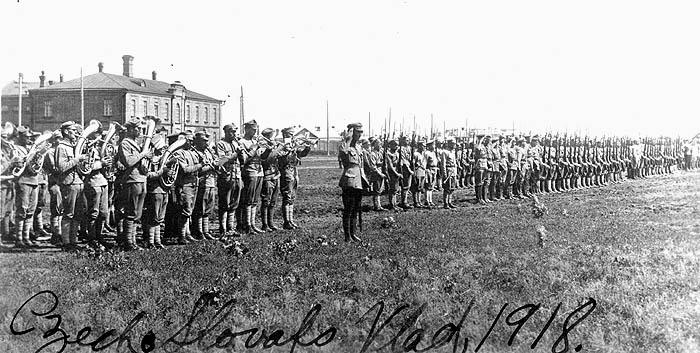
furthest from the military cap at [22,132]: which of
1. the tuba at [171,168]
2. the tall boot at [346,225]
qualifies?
the tall boot at [346,225]

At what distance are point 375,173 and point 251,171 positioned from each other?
3872 millimetres

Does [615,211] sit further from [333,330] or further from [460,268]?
[333,330]

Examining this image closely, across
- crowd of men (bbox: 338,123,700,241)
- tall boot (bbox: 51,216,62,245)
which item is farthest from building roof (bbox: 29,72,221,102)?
crowd of men (bbox: 338,123,700,241)

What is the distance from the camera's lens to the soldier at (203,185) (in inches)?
386

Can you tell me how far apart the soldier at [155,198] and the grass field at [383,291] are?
641mm

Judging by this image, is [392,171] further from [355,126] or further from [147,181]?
[147,181]

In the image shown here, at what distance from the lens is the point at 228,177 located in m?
10.2

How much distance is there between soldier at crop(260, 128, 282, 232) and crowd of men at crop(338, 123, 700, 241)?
1455mm

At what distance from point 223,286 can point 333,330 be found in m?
1.58

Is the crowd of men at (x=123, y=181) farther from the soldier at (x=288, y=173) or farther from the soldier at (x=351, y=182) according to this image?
the soldier at (x=351, y=182)

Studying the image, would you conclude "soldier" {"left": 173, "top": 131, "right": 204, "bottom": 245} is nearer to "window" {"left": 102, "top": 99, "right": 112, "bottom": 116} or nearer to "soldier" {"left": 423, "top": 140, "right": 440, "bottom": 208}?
"window" {"left": 102, "top": 99, "right": 112, "bottom": 116}

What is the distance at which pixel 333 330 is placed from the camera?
5.87 meters

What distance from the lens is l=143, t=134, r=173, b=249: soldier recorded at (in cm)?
888

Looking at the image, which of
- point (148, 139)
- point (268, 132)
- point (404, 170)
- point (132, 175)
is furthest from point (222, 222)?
point (404, 170)
